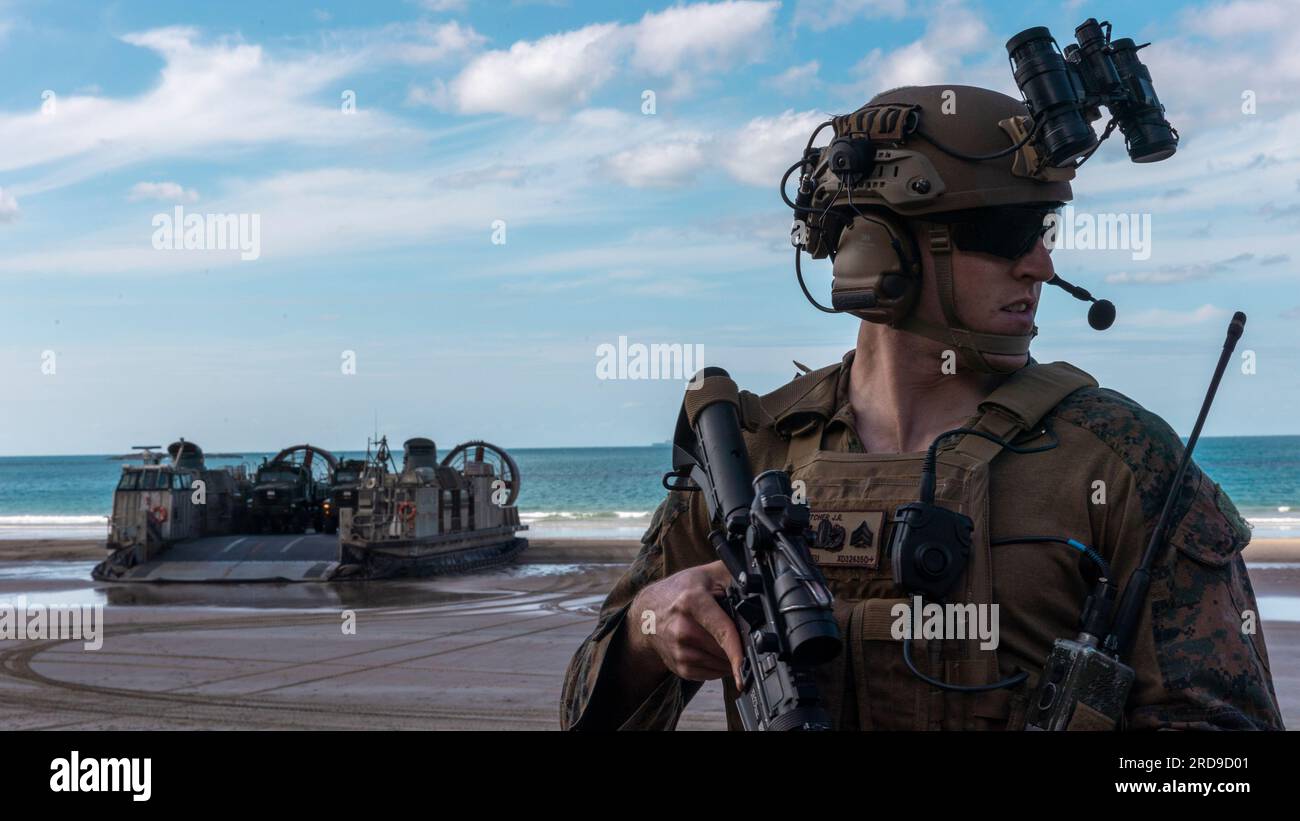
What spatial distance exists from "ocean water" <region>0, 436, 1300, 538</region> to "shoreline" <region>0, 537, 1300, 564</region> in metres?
4.51

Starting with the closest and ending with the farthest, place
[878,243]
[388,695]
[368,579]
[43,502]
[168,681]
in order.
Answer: [878,243]
[388,695]
[168,681]
[368,579]
[43,502]

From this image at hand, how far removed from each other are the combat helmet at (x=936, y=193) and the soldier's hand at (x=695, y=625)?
63cm

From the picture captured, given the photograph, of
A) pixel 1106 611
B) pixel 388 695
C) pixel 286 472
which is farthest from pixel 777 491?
pixel 286 472

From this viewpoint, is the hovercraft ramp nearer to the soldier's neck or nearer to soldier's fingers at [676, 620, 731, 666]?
the soldier's neck

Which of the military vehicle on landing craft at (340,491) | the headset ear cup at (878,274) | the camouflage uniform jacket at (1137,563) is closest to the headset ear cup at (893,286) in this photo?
the headset ear cup at (878,274)

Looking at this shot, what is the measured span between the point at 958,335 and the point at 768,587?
729 mm

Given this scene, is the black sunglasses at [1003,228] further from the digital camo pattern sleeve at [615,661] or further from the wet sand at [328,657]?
the wet sand at [328,657]

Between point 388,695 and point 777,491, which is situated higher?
point 777,491

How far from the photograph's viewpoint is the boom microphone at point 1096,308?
2525mm

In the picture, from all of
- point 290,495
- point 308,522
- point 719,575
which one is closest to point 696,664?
point 719,575

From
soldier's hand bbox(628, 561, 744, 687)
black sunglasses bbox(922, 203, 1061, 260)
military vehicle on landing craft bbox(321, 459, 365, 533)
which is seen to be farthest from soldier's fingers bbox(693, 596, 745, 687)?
military vehicle on landing craft bbox(321, 459, 365, 533)

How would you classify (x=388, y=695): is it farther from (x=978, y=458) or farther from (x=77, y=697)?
(x=978, y=458)
